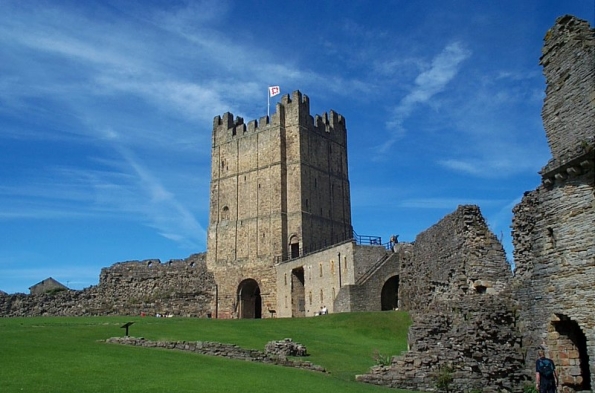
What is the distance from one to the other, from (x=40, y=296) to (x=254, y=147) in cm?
2292

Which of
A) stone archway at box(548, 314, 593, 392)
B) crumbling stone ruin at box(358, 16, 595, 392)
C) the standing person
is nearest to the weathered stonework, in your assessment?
crumbling stone ruin at box(358, 16, 595, 392)

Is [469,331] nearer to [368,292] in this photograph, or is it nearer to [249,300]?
[368,292]

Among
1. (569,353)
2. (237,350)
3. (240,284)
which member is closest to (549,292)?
(569,353)

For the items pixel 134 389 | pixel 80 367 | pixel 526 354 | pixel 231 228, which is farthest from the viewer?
pixel 231 228

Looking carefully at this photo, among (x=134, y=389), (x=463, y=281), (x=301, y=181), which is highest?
(x=301, y=181)

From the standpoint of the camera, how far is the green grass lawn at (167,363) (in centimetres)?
1334

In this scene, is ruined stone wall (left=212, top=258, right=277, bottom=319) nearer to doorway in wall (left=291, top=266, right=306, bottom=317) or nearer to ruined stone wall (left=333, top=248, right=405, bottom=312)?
doorway in wall (left=291, top=266, right=306, bottom=317)

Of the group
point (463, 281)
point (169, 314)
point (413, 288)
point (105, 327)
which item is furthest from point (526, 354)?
point (169, 314)

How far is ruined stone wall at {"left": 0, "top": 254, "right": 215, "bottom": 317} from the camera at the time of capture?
4784cm

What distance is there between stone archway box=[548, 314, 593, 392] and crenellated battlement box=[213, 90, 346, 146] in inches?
1682

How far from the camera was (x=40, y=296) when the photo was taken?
48.5 metres

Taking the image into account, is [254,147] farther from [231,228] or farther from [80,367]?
[80,367]

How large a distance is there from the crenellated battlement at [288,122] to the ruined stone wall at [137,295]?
42.1 ft

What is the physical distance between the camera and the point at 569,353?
15023 mm
